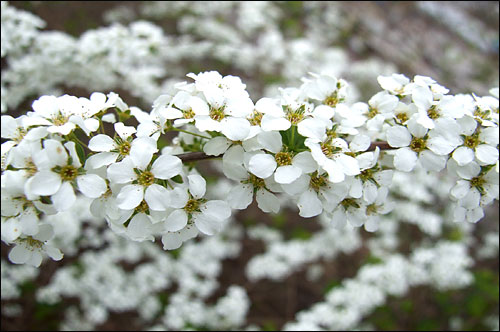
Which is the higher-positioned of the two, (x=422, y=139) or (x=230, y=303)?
(x=422, y=139)

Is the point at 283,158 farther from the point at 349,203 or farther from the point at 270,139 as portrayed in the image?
the point at 349,203

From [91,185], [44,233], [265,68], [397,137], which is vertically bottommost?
[265,68]

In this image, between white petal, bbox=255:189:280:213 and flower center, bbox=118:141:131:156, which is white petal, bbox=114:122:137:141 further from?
white petal, bbox=255:189:280:213

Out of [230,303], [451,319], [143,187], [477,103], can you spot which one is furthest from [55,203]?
[451,319]

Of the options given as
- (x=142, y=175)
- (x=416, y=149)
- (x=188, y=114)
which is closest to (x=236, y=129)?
(x=188, y=114)

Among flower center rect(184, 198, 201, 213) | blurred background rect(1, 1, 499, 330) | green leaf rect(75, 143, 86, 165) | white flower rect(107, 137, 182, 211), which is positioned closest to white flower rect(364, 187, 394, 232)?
flower center rect(184, 198, 201, 213)

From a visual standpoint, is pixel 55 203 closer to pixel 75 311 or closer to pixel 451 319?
pixel 75 311
